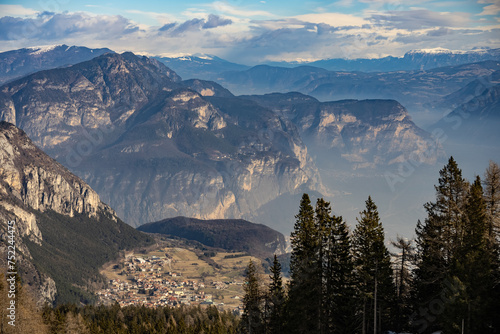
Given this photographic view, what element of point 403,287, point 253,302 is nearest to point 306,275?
point 253,302

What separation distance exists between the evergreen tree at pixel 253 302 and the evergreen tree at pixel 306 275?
11581 millimetres

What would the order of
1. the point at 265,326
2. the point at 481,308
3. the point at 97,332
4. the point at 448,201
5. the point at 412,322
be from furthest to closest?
the point at 97,332
the point at 265,326
the point at 412,322
the point at 448,201
the point at 481,308

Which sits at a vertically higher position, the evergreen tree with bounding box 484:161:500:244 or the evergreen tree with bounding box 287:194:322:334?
the evergreen tree with bounding box 484:161:500:244

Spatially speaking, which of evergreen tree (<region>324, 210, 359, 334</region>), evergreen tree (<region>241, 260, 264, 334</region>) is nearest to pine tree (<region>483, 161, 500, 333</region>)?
evergreen tree (<region>324, 210, 359, 334</region>)

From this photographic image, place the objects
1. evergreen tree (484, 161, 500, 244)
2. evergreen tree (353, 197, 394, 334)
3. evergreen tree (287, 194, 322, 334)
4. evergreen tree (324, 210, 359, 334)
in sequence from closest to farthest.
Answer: evergreen tree (484, 161, 500, 244)
evergreen tree (353, 197, 394, 334)
evergreen tree (324, 210, 359, 334)
evergreen tree (287, 194, 322, 334)

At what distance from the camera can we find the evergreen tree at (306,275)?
76.1 m

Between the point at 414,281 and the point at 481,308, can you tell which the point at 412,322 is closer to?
the point at 414,281

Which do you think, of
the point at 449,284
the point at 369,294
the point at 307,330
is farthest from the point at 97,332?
the point at 449,284

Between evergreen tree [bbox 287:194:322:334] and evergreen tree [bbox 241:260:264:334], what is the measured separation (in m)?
11.6

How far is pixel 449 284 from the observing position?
232 ft

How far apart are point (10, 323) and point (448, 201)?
60697 mm

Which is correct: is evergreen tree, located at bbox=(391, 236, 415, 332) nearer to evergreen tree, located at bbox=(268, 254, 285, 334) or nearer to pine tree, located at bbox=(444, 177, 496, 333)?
pine tree, located at bbox=(444, 177, 496, 333)

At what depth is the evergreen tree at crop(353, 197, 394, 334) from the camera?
249 ft

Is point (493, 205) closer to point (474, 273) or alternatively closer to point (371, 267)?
point (474, 273)
